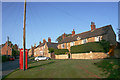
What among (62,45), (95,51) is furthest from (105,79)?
(62,45)

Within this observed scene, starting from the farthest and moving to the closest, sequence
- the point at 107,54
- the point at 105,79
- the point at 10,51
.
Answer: the point at 10,51 < the point at 107,54 < the point at 105,79

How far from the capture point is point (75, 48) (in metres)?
31.7

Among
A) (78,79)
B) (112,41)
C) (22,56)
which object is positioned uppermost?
(112,41)

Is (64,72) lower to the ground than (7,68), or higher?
higher

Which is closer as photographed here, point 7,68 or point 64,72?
point 64,72

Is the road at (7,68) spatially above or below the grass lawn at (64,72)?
below

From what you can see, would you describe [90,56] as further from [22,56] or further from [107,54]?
[22,56]

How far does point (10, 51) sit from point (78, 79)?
56.9 m

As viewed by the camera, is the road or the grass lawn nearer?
the grass lawn

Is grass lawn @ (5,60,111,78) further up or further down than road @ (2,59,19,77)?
further up

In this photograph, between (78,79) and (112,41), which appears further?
(112,41)

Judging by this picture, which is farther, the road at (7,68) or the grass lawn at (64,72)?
the road at (7,68)

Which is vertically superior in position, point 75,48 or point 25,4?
point 25,4

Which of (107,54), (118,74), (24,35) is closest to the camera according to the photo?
(118,74)
